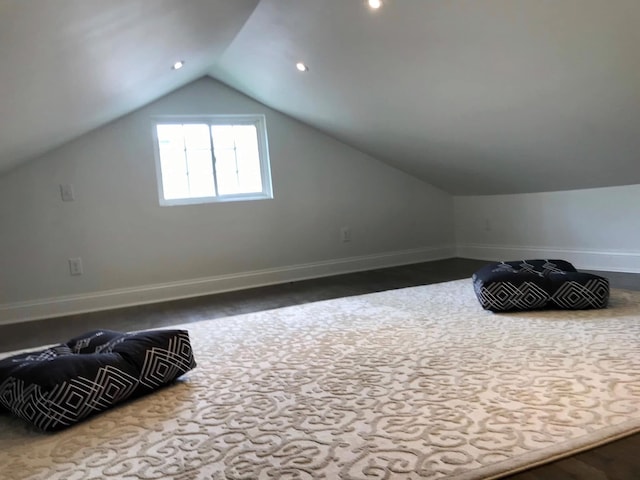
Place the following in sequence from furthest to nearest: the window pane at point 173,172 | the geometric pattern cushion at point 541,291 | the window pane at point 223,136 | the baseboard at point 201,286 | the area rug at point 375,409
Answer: the window pane at point 223,136, the window pane at point 173,172, the baseboard at point 201,286, the geometric pattern cushion at point 541,291, the area rug at point 375,409

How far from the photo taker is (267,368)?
2.34 meters

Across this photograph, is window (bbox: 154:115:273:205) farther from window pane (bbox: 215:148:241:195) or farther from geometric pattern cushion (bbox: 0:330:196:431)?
geometric pattern cushion (bbox: 0:330:196:431)

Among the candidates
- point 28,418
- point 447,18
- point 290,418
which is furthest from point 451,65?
point 28,418

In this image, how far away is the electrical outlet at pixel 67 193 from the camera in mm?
4180

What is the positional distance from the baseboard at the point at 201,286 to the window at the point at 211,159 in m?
0.79

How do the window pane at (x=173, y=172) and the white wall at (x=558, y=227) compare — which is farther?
the window pane at (x=173, y=172)

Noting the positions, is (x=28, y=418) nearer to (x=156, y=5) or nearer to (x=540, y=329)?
(x=156, y=5)

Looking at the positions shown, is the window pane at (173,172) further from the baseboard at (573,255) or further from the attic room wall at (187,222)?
the baseboard at (573,255)

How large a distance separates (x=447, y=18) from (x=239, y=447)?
2.40 meters

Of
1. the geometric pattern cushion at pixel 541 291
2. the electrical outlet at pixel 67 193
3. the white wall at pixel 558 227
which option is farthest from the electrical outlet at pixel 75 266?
the white wall at pixel 558 227

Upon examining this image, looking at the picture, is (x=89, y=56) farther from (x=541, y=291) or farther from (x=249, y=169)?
(x=541, y=291)

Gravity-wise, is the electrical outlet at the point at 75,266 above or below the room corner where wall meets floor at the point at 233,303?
above

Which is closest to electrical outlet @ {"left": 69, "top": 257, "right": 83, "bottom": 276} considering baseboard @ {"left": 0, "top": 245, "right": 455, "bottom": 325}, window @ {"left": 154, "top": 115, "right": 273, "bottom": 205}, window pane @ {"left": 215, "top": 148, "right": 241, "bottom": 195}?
baseboard @ {"left": 0, "top": 245, "right": 455, "bottom": 325}

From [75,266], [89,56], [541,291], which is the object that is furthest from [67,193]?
[541,291]
